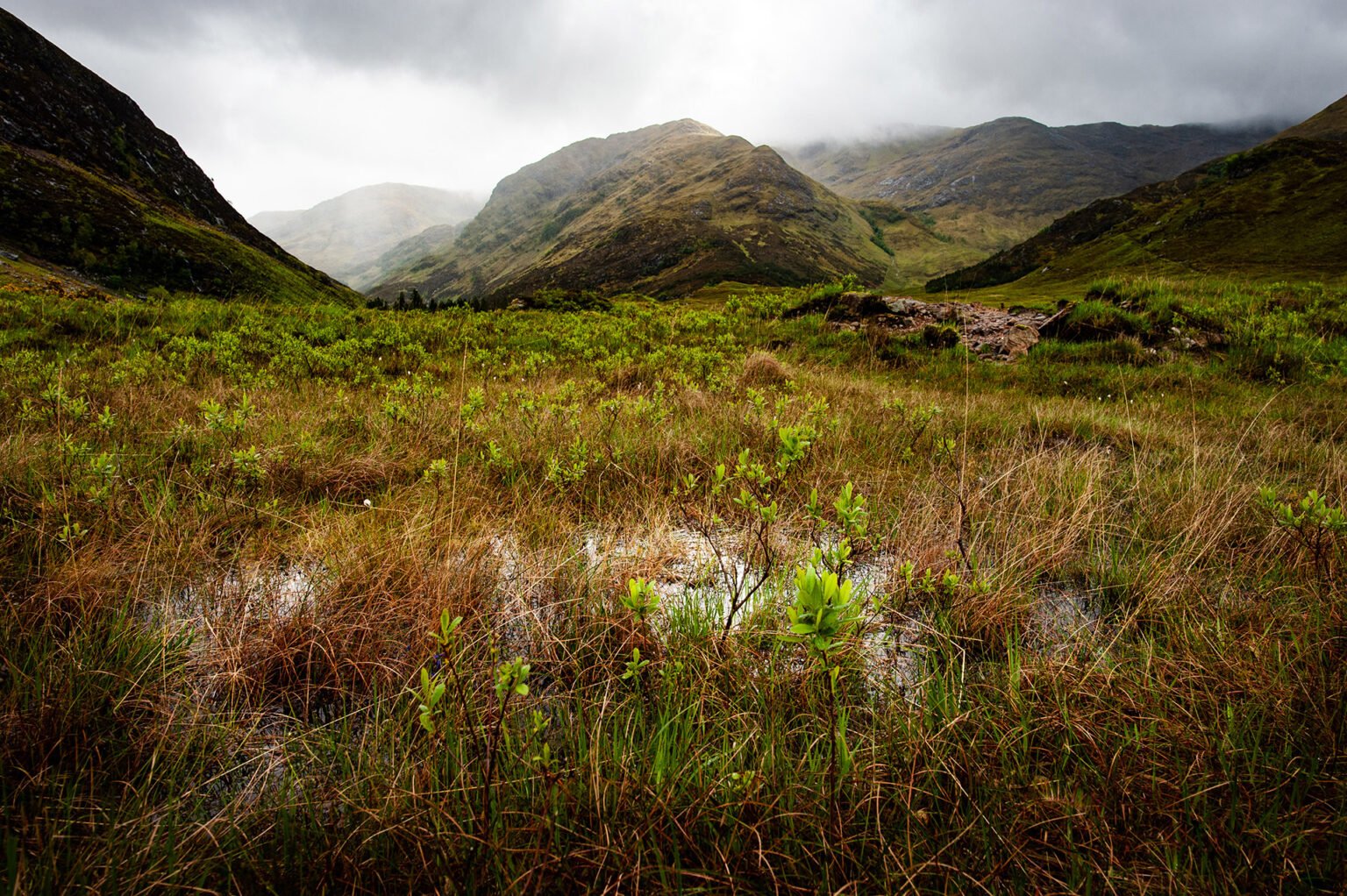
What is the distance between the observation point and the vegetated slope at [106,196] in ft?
95.7

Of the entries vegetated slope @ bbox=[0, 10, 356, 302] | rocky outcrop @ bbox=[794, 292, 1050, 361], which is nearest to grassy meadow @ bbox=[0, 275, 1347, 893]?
rocky outcrop @ bbox=[794, 292, 1050, 361]

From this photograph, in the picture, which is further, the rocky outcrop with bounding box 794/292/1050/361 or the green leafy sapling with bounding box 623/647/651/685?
the rocky outcrop with bounding box 794/292/1050/361

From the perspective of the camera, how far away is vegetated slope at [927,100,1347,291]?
1099 inches

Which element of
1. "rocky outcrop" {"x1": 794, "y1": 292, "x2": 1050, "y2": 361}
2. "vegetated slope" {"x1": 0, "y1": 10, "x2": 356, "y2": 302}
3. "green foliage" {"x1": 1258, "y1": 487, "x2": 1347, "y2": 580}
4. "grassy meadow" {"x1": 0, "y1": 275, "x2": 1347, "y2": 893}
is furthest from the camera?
"vegetated slope" {"x1": 0, "y1": 10, "x2": 356, "y2": 302}

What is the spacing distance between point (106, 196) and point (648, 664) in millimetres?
58790

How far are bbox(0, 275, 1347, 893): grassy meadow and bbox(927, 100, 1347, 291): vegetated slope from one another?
19799mm

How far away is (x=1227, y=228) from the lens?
35.2 m

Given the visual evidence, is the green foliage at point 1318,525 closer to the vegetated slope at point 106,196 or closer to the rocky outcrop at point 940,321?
the rocky outcrop at point 940,321

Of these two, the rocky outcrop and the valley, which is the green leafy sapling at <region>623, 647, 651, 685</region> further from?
the rocky outcrop

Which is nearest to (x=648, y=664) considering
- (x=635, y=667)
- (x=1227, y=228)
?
(x=635, y=667)

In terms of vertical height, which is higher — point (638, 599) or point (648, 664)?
point (638, 599)

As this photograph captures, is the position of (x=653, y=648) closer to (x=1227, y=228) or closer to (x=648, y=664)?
(x=648, y=664)

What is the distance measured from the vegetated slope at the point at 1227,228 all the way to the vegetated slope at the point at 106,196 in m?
46.7

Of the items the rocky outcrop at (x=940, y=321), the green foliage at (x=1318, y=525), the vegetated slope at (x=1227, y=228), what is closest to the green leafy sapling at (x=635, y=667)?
the green foliage at (x=1318, y=525)
